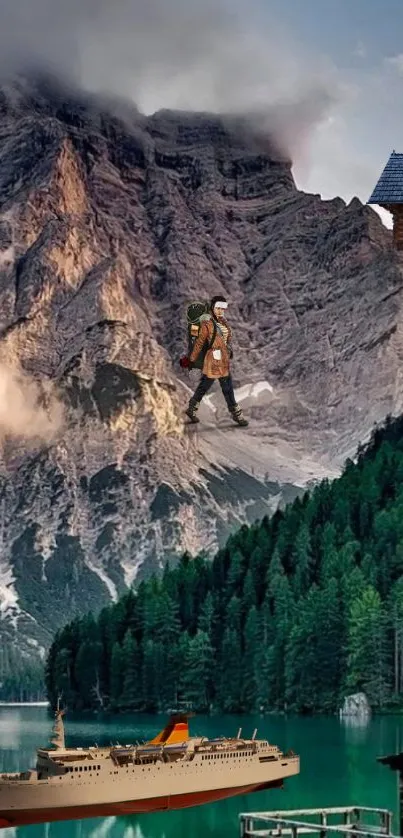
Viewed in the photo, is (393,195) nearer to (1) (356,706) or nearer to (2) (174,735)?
(2) (174,735)

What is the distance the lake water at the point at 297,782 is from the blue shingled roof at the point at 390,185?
Result: 110 ft

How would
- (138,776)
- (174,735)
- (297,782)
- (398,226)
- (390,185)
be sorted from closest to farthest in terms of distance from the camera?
(398,226) → (390,185) → (138,776) → (174,735) → (297,782)

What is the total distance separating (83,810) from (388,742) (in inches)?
1192

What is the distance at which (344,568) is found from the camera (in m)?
197

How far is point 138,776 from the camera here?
11750 centimetres

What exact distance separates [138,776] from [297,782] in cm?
1121

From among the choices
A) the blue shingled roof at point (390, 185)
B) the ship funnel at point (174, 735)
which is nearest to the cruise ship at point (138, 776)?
the ship funnel at point (174, 735)

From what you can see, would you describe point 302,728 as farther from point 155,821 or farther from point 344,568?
point 155,821

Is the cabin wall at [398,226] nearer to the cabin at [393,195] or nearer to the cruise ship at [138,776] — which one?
the cabin at [393,195]

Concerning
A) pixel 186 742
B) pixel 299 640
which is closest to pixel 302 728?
pixel 299 640

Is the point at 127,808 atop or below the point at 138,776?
below

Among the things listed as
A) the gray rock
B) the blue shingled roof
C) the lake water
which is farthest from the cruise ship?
the gray rock

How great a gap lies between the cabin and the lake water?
110ft

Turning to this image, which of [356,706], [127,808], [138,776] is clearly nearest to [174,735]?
[138,776]
